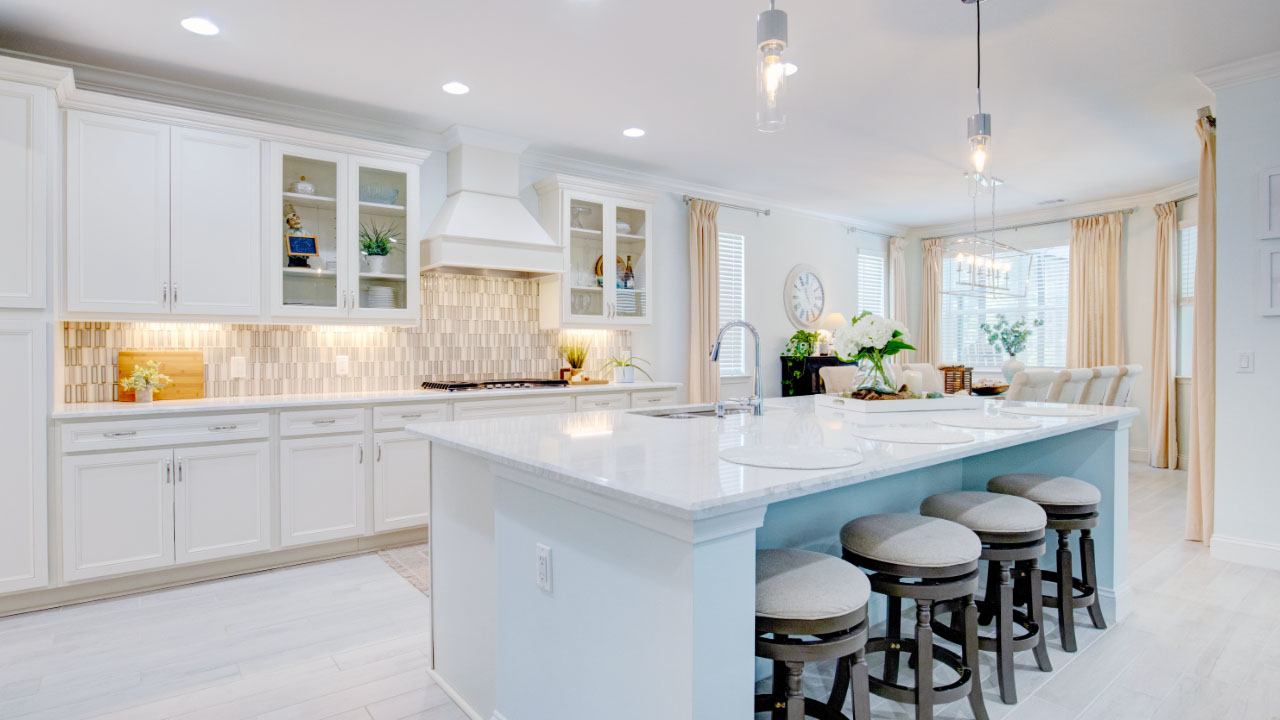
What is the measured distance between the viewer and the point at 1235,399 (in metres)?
3.59

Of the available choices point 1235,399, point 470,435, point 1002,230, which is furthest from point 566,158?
point 1002,230

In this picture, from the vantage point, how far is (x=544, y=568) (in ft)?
5.49

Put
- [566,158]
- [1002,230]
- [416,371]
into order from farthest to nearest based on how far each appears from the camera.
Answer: [1002,230] < [566,158] < [416,371]

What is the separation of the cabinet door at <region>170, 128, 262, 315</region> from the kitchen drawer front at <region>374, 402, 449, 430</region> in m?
0.87

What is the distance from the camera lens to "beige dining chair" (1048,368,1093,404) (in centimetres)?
428

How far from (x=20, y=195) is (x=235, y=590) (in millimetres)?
2016

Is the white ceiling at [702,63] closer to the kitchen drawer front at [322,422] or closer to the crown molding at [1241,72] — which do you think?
the crown molding at [1241,72]

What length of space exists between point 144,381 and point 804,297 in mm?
5665

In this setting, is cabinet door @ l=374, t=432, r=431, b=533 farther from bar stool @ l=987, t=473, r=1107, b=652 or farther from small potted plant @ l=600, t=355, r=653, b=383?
bar stool @ l=987, t=473, r=1107, b=652

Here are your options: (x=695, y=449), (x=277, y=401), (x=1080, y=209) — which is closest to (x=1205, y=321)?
(x=1080, y=209)

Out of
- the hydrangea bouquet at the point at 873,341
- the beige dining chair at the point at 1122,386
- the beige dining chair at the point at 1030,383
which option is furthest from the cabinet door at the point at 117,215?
the beige dining chair at the point at 1122,386

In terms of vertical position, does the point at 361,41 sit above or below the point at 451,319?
above

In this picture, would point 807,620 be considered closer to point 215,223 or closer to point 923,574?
point 923,574

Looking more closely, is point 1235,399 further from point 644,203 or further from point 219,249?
point 219,249
